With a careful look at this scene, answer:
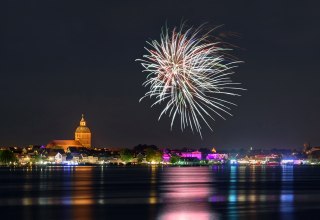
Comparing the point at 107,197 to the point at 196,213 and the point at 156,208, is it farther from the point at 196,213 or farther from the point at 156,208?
the point at 196,213

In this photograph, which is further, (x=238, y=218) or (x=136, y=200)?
(x=136, y=200)

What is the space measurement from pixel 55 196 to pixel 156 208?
56.0ft

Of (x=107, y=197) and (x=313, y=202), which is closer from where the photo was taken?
(x=313, y=202)

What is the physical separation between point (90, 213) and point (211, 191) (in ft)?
99.8

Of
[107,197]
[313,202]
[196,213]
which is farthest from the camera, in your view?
[107,197]

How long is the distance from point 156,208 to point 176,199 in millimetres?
9982

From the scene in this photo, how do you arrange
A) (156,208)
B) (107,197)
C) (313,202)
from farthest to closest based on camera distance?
1. (107,197)
2. (313,202)
3. (156,208)

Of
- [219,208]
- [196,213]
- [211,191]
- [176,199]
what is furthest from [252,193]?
[196,213]

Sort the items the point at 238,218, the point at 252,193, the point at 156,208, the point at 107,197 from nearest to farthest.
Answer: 1. the point at 238,218
2. the point at 156,208
3. the point at 107,197
4. the point at 252,193

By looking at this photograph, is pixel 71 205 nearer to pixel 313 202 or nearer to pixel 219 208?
pixel 219 208

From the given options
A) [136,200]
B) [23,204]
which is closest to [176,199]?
[136,200]

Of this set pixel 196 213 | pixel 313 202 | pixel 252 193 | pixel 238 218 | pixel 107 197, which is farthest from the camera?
pixel 252 193

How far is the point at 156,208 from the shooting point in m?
61.8

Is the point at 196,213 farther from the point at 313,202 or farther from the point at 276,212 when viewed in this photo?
the point at 313,202
